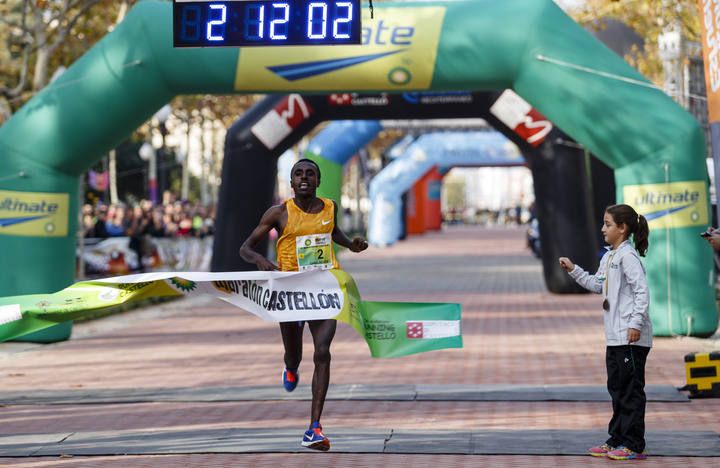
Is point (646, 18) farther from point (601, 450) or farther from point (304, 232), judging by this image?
point (601, 450)

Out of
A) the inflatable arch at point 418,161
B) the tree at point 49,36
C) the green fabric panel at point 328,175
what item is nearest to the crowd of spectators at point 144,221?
the tree at point 49,36

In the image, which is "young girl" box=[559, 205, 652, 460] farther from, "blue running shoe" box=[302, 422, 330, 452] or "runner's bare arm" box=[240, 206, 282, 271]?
"runner's bare arm" box=[240, 206, 282, 271]

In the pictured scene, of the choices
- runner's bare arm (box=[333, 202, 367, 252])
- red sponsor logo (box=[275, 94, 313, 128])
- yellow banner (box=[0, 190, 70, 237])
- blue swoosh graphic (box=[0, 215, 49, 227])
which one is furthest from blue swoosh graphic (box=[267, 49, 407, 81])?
red sponsor logo (box=[275, 94, 313, 128])

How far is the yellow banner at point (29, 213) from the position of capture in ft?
49.8

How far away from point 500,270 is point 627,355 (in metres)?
24.0

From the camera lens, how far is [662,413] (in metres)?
9.98

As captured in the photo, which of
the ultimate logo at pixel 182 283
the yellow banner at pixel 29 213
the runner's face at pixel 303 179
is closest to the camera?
the runner's face at pixel 303 179

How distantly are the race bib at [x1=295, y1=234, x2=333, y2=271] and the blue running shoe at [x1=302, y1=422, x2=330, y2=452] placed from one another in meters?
1.05

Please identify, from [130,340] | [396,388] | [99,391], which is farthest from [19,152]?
[396,388]

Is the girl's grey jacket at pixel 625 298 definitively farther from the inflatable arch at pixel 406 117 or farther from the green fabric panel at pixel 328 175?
the green fabric panel at pixel 328 175

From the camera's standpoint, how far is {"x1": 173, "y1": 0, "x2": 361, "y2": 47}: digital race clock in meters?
11.4

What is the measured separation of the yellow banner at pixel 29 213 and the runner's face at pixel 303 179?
24.9ft

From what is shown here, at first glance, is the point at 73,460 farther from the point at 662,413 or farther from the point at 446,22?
the point at 446,22

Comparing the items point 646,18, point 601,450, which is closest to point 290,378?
point 601,450
